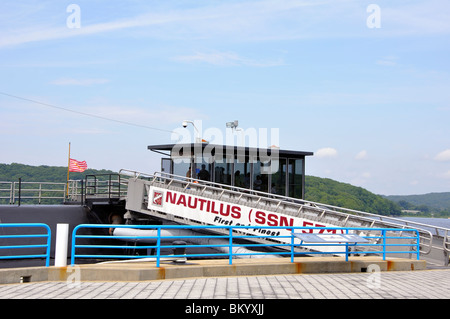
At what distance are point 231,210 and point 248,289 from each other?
40.5 feet

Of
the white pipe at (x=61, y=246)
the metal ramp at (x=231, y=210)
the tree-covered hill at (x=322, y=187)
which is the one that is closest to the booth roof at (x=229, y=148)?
the metal ramp at (x=231, y=210)

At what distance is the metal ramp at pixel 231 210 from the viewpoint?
20.5 metres

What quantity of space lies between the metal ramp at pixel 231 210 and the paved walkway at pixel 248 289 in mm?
7431

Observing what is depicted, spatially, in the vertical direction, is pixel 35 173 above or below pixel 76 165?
above

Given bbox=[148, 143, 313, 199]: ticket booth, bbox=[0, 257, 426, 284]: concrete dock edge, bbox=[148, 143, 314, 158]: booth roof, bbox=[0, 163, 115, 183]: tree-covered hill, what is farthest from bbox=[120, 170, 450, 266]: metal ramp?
bbox=[0, 163, 115, 183]: tree-covered hill

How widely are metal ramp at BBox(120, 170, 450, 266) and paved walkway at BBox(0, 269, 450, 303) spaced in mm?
7431

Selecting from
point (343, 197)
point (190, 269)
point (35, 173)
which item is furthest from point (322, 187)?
point (190, 269)

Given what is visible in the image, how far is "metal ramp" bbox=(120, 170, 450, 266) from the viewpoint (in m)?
20.5

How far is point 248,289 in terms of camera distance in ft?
35.0

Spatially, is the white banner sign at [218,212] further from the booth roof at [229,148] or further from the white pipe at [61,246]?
the white pipe at [61,246]
